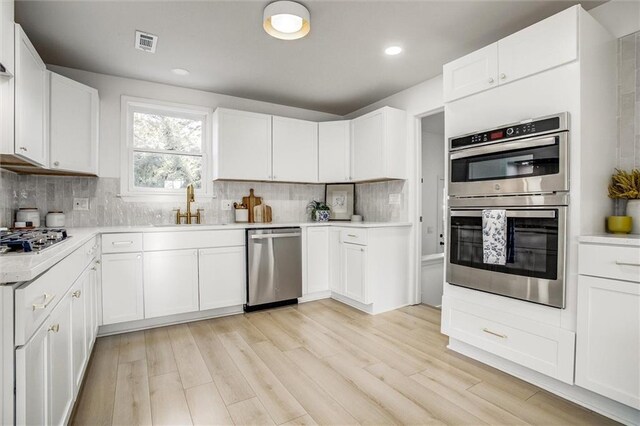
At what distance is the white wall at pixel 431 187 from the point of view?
5.09m

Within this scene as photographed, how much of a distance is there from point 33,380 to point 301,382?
1386 mm

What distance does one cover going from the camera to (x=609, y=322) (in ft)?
5.47

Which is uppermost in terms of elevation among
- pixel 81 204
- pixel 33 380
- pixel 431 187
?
pixel 431 187

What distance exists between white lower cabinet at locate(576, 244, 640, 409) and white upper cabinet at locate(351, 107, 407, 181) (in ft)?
6.88

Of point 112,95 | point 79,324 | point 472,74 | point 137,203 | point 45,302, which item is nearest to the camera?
point 45,302

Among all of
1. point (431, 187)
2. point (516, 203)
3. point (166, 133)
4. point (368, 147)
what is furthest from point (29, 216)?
point (431, 187)

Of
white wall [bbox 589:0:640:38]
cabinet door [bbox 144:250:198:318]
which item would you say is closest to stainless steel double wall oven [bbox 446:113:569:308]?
white wall [bbox 589:0:640:38]

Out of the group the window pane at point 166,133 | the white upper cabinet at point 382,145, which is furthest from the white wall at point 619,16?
the window pane at point 166,133

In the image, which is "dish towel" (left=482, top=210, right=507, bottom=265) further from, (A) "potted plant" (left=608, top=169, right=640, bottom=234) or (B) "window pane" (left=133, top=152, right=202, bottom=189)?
(B) "window pane" (left=133, top=152, right=202, bottom=189)

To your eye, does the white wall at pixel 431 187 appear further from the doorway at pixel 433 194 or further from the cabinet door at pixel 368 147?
the cabinet door at pixel 368 147

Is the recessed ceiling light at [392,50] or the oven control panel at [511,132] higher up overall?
the recessed ceiling light at [392,50]

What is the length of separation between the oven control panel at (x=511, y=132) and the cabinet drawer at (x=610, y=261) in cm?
71

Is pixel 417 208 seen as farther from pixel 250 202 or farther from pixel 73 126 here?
pixel 73 126

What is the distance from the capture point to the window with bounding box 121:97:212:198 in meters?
3.38
